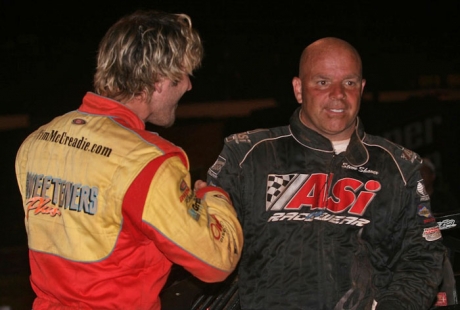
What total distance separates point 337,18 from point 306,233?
4.49m

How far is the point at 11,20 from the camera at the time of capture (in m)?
5.82

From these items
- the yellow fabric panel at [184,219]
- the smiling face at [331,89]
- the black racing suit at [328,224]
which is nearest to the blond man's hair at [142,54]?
the yellow fabric panel at [184,219]

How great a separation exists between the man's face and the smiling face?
2.52 feet

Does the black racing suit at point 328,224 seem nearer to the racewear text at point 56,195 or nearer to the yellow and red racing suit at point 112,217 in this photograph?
the yellow and red racing suit at point 112,217

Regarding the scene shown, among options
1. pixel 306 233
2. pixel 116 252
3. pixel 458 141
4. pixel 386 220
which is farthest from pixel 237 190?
pixel 458 141

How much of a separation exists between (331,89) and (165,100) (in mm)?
893

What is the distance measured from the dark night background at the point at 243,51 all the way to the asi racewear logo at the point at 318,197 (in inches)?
128

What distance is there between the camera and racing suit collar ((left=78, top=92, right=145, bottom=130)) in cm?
207

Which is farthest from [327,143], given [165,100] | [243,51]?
[243,51]

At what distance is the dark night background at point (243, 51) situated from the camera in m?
5.95

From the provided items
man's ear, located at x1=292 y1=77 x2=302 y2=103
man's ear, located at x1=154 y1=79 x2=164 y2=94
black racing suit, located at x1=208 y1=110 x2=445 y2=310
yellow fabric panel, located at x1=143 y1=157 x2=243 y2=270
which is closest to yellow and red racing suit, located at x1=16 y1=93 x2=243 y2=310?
yellow fabric panel, located at x1=143 y1=157 x2=243 y2=270

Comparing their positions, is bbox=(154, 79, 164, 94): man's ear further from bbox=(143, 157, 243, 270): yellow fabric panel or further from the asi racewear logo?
the asi racewear logo

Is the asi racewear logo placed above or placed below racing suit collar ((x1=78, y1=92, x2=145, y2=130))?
below

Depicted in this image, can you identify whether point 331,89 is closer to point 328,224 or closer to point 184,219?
point 328,224
